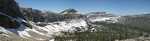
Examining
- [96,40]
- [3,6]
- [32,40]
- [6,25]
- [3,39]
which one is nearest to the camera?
[3,39]

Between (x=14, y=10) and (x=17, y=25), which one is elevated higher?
(x=14, y=10)

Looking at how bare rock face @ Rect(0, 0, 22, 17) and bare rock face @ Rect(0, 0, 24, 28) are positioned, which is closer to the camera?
bare rock face @ Rect(0, 0, 24, 28)

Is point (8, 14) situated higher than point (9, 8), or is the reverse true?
point (9, 8)

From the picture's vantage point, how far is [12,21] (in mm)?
155375

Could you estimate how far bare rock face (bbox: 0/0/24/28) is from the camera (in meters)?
148

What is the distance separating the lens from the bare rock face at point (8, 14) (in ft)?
485

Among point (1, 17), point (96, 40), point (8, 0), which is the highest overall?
point (8, 0)

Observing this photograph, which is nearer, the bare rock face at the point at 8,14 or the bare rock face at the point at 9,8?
the bare rock face at the point at 8,14

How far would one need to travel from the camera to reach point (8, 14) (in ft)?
552

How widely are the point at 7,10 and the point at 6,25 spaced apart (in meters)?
29.1

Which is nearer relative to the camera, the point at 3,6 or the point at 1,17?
the point at 1,17

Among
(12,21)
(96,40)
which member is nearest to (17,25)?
(12,21)

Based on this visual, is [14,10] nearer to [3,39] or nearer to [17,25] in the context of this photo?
[17,25]

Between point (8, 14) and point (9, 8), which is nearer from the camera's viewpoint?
point (8, 14)
